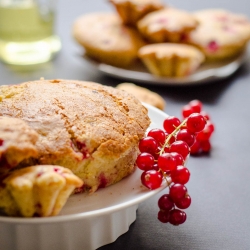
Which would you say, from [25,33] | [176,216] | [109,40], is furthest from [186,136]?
[25,33]

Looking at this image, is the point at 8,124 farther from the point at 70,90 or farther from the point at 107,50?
the point at 107,50

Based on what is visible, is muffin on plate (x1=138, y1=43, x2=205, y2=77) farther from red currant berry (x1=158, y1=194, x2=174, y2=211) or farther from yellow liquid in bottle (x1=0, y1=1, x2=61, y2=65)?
red currant berry (x1=158, y1=194, x2=174, y2=211)

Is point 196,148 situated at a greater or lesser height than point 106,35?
lesser

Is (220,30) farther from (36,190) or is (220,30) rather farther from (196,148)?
(36,190)

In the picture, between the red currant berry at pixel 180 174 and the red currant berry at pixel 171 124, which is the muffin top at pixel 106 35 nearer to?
the red currant berry at pixel 171 124

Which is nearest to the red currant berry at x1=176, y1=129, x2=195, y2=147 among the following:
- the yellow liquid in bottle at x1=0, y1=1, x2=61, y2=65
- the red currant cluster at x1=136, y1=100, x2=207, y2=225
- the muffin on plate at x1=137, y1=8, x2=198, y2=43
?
the red currant cluster at x1=136, y1=100, x2=207, y2=225

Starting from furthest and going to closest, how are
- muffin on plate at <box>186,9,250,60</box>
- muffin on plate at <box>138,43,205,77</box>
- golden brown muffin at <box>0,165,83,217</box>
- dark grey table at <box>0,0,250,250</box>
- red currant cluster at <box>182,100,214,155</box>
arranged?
muffin on plate at <box>186,9,250,60</box> < muffin on plate at <box>138,43,205,77</box> < red currant cluster at <box>182,100,214,155</box> < dark grey table at <box>0,0,250,250</box> < golden brown muffin at <box>0,165,83,217</box>
